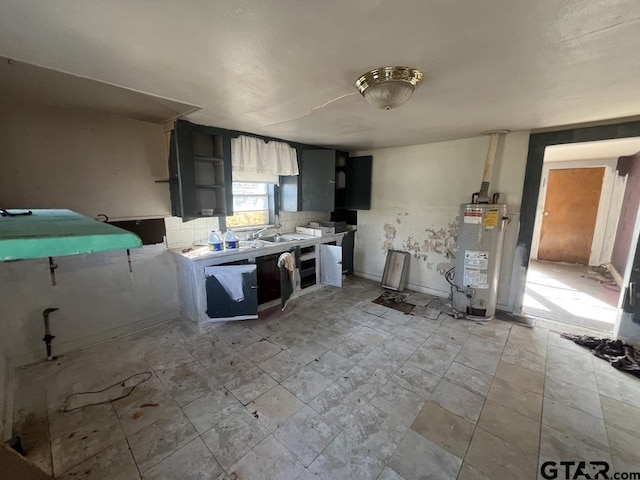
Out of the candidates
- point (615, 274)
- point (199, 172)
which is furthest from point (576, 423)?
point (615, 274)

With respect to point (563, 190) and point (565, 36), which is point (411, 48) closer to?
point (565, 36)

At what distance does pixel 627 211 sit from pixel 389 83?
5456 mm

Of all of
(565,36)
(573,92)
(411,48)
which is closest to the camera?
(565,36)

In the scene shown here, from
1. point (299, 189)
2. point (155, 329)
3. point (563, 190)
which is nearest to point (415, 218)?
point (299, 189)

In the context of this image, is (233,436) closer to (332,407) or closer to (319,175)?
(332,407)

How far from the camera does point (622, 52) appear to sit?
→ 126cm

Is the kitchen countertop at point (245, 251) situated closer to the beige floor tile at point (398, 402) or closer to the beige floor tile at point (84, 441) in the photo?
the beige floor tile at point (84, 441)

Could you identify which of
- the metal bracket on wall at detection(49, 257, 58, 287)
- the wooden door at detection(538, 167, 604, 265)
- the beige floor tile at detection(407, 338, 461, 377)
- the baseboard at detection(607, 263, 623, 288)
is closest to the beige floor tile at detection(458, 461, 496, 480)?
the beige floor tile at detection(407, 338, 461, 377)

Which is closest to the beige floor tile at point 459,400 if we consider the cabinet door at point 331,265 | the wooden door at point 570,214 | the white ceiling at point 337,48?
the cabinet door at point 331,265

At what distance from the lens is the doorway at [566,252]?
2697mm

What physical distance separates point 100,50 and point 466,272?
3574 mm

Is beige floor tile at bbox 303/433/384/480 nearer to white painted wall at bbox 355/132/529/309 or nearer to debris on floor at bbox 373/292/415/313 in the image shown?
debris on floor at bbox 373/292/415/313

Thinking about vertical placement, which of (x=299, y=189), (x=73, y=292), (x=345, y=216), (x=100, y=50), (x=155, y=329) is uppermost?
(x=100, y=50)

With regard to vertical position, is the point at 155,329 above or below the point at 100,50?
below
